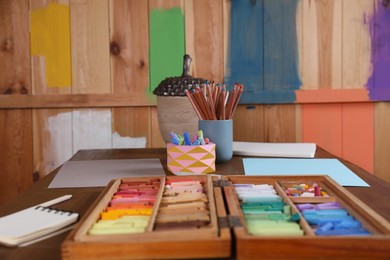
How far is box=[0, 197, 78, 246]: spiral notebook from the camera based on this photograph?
25.7 inches

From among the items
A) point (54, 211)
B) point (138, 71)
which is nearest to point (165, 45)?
point (138, 71)

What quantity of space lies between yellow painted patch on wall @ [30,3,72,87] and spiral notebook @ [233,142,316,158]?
748mm

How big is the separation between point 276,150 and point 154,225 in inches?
32.3

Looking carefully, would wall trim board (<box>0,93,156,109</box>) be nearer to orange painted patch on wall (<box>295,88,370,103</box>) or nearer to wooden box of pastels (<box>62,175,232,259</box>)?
orange painted patch on wall (<box>295,88,370,103</box>)

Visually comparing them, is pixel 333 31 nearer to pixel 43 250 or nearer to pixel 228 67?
pixel 228 67

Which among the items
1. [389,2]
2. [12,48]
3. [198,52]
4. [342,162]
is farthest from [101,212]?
[389,2]

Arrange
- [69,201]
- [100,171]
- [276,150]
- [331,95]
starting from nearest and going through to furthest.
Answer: [69,201] < [100,171] < [276,150] < [331,95]

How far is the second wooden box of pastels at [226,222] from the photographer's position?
0.54 meters

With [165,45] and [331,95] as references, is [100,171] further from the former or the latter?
[331,95]

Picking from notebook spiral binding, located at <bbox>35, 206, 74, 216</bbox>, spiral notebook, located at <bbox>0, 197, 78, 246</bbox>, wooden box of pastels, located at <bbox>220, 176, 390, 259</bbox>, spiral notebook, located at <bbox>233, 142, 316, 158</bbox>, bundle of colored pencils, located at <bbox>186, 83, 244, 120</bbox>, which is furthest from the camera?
spiral notebook, located at <bbox>233, 142, 316, 158</bbox>

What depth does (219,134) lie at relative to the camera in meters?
1.26

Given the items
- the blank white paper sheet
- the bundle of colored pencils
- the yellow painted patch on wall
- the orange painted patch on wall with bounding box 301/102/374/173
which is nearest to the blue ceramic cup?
the bundle of colored pencils

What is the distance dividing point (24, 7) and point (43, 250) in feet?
4.66

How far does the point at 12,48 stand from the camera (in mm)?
1842
